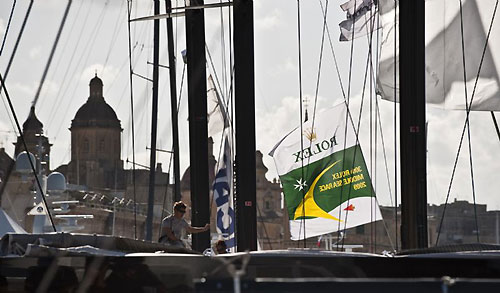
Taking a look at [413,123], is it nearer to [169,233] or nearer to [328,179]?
[169,233]

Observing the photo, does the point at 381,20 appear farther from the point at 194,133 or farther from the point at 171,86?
the point at 171,86

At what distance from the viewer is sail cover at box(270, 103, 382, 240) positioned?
2223cm

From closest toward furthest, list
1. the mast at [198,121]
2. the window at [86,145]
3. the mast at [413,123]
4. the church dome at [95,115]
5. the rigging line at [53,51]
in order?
the rigging line at [53,51] → the mast at [413,123] → the mast at [198,121] → the church dome at [95,115] → the window at [86,145]

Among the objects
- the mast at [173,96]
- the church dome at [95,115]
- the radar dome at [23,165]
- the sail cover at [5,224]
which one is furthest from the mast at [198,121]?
the church dome at [95,115]

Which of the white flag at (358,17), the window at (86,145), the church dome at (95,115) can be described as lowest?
the white flag at (358,17)

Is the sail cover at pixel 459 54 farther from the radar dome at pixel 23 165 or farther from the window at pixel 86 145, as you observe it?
the window at pixel 86 145

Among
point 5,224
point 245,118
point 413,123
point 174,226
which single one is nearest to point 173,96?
point 5,224

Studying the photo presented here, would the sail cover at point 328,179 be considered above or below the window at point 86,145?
below

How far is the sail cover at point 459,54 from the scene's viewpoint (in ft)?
42.8

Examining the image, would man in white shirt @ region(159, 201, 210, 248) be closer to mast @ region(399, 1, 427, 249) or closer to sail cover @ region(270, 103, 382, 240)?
mast @ region(399, 1, 427, 249)

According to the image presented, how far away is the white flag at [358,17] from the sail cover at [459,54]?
2934 millimetres

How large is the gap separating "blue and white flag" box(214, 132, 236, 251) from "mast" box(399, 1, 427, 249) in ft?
18.2

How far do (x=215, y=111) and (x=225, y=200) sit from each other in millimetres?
4768

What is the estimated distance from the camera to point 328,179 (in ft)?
74.0
